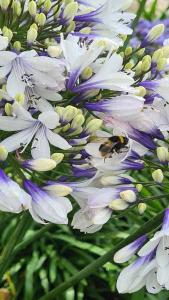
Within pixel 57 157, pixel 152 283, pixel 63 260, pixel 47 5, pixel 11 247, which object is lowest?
pixel 63 260

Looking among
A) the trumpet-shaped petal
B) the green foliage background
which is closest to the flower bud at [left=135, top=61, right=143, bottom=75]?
the trumpet-shaped petal

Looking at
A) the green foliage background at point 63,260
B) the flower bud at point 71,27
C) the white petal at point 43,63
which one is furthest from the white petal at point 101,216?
the green foliage background at point 63,260

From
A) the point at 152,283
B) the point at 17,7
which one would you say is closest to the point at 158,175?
the point at 152,283

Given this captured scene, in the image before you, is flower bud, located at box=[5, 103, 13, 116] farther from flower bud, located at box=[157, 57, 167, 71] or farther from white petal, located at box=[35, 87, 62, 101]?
flower bud, located at box=[157, 57, 167, 71]

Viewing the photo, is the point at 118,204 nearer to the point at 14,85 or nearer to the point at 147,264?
the point at 147,264

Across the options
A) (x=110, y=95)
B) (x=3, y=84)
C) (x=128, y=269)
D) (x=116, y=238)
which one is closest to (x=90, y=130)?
(x=110, y=95)

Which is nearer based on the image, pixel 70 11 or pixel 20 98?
pixel 20 98
